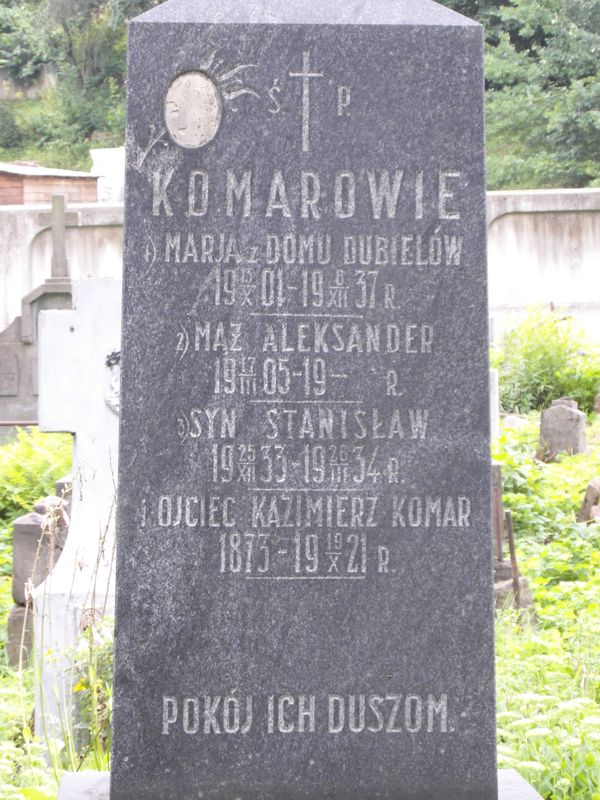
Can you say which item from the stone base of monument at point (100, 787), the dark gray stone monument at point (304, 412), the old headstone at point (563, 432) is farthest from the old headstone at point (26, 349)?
the dark gray stone monument at point (304, 412)

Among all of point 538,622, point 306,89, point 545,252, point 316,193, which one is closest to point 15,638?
point 538,622

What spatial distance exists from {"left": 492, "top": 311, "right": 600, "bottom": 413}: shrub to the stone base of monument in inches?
359

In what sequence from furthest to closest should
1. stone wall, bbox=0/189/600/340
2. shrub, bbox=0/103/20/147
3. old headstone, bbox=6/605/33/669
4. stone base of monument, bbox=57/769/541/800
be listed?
shrub, bbox=0/103/20/147, stone wall, bbox=0/189/600/340, old headstone, bbox=6/605/33/669, stone base of monument, bbox=57/769/541/800

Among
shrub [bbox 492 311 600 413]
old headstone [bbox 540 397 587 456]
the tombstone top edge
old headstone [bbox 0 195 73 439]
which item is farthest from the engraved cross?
old headstone [bbox 0 195 73 439]

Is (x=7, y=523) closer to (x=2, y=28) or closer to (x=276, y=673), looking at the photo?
(x=276, y=673)

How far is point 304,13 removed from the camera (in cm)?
338

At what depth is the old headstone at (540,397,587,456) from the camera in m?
10.2

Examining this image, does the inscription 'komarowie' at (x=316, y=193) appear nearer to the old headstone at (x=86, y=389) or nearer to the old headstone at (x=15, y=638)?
the old headstone at (x=86, y=389)

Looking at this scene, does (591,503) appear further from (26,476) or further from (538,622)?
(26,476)

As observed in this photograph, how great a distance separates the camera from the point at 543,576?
713 cm

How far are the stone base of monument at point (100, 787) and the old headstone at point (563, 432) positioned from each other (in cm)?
687

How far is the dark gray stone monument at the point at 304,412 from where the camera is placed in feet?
10.9

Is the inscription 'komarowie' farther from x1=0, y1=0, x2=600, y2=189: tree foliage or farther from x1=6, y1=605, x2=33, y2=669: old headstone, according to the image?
x1=0, y1=0, x2=600, y2=189: tree foliage

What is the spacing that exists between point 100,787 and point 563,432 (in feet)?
24.2
